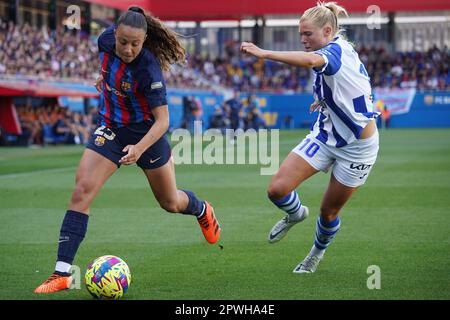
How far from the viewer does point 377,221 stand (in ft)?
37.5

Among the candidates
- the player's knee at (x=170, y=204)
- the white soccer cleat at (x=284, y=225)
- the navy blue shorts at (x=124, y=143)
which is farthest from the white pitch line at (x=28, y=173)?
the navy blue shorts at (x=124, y=143)

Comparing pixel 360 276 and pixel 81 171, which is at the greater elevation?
pixel 81 171

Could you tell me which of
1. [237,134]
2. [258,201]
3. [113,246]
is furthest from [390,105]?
[113,246]

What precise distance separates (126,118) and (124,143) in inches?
8.6

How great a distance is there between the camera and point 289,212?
810 centimetres

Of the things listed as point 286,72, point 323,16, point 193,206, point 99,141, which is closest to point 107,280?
point 99,141

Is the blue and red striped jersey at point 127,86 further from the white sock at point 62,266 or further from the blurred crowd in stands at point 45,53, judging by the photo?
the blurred crowd in stands at point 45,53

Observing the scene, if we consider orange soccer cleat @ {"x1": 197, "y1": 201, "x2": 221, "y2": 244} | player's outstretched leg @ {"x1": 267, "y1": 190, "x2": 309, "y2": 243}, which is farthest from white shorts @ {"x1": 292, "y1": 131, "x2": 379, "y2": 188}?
orange soccer cleat @ {"x1": 197, "y1": 201, "x2": 221, "y2": 244}

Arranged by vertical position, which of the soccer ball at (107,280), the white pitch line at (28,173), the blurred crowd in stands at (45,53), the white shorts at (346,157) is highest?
the white shorts at (346,157)

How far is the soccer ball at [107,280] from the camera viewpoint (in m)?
6.78

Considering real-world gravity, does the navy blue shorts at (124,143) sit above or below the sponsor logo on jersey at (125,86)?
below

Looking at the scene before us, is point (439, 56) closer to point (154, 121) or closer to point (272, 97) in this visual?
point (272, 97)

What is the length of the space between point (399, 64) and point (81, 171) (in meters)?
53.6

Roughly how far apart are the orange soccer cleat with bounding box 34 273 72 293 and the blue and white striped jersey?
2521 mm
